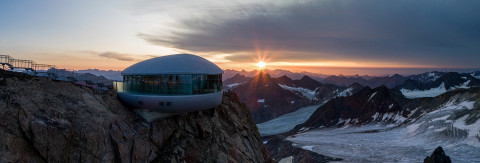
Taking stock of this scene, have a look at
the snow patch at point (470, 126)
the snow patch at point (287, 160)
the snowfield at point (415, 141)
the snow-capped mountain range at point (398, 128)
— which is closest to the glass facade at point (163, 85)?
the snowfield at point (415, 141)

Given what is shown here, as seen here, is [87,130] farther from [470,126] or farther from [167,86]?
[470,126]

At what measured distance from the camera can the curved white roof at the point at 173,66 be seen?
25.1m

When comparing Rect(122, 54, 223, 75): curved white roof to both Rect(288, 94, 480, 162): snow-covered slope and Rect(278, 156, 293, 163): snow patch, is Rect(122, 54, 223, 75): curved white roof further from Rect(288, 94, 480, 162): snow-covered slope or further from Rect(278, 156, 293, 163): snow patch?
Rect(278, 156, 293, 163): snow patch

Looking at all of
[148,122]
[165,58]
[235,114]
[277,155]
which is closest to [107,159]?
[148,122]

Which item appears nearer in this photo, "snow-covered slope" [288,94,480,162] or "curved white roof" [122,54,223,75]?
"curved white roof" [122,54,223,75]

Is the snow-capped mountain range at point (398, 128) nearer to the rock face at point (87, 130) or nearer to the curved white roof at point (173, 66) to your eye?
the rock face at point (87, 130)

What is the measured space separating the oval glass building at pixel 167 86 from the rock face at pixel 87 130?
4.65ft

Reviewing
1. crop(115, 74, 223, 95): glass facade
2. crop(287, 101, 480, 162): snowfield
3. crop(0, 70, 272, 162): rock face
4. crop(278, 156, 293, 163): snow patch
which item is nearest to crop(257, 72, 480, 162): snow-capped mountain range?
crop(287, 101, 480, 162): snowfield

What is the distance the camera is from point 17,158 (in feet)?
50.8

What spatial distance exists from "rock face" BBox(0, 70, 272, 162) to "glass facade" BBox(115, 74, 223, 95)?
1962mm

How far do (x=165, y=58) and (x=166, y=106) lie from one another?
5.72m

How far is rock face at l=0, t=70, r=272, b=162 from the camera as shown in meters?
16.2

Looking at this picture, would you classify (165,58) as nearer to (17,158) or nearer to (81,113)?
(81,113)

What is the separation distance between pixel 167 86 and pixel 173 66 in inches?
82.6
